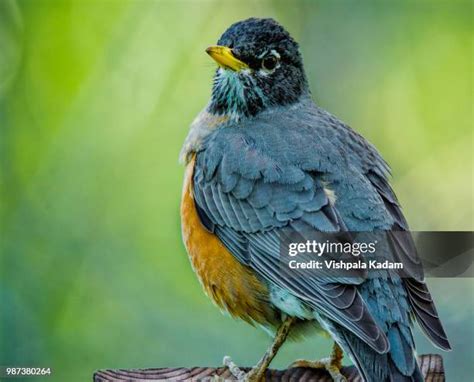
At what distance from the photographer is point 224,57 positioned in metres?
6.55

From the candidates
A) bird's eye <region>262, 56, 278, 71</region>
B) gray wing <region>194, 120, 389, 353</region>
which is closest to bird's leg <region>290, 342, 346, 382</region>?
gray wing <region>194, 120, 389, 353</region>

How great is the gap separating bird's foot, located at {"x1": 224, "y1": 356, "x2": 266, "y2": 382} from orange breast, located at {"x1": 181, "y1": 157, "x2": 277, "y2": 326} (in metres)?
0.33

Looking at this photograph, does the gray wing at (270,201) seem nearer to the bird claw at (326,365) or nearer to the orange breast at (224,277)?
the orange breast at (224,277)

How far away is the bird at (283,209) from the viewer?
225 inches

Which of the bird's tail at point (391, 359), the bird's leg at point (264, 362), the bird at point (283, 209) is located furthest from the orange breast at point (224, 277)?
the bird's tail at point (391, 359)

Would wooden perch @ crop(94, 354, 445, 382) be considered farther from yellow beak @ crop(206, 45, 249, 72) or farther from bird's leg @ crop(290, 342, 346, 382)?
yellow beak @ crop(206, 45, 249, 72)

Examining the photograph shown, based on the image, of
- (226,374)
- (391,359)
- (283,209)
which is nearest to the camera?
(391,359)

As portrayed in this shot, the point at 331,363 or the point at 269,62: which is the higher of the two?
the point at 269,62

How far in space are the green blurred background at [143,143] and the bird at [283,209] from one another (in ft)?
1.39

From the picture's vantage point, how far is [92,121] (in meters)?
7.37

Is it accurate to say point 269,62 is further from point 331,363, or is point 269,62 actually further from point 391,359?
point 391,359

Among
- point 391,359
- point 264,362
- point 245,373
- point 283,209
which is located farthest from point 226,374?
point 391,359

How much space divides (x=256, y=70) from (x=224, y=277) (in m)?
1.54

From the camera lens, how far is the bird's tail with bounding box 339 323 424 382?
5.40m
